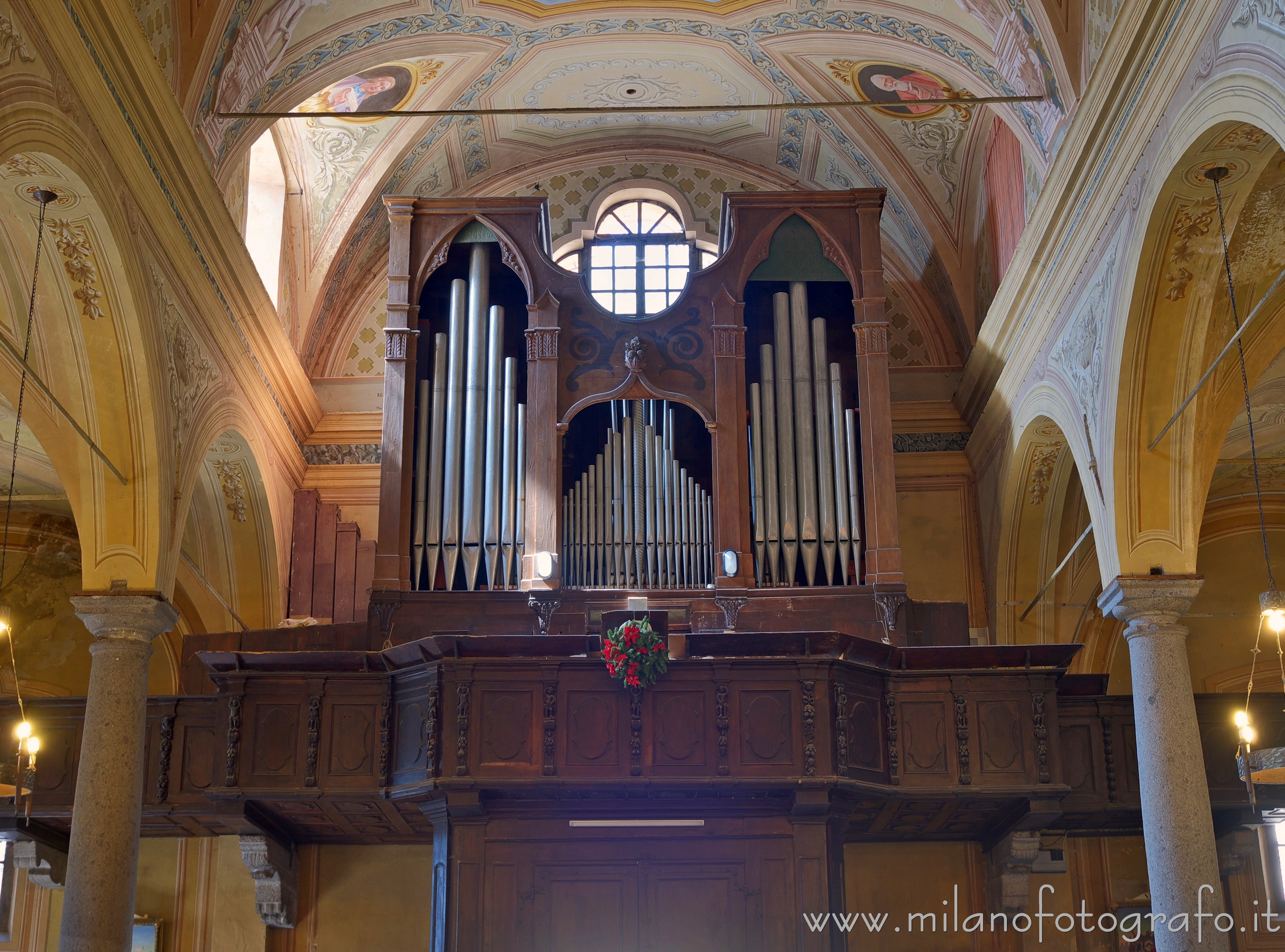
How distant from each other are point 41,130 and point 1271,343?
9948 mm

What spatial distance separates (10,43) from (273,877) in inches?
320

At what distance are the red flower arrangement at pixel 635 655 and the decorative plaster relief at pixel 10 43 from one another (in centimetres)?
594

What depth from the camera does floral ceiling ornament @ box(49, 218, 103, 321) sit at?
10.7 m

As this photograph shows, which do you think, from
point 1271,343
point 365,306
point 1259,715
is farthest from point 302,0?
point 1259,715

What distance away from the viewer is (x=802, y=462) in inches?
558

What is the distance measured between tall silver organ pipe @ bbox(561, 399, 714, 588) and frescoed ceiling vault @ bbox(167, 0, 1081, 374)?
3.54 m

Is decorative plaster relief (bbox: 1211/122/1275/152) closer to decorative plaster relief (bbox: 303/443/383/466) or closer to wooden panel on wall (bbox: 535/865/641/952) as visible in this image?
wooden panel on wall (bbox: 535/865/641/952)

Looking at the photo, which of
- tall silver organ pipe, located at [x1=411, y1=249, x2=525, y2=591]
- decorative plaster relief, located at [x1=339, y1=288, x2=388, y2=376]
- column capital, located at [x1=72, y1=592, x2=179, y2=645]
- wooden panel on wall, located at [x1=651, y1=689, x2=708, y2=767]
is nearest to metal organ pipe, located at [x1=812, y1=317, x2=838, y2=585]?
wooden panel on wall, located at [x1=651, y1=689, x2=708, y2=767]

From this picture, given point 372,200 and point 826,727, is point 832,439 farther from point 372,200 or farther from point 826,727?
point 372,200

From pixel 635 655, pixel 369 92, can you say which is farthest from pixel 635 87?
pixel 635 655

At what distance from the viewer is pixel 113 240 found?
35.4 ft

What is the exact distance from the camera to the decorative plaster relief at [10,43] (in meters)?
8.64

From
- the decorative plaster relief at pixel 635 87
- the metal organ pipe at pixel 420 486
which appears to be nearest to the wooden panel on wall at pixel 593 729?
the metal organ pipe at pixel 420 486

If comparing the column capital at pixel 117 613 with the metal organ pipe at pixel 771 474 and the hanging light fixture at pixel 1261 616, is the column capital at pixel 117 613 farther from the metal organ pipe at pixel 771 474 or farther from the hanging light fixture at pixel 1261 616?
the hanging light fixture at pixel 1261 616
